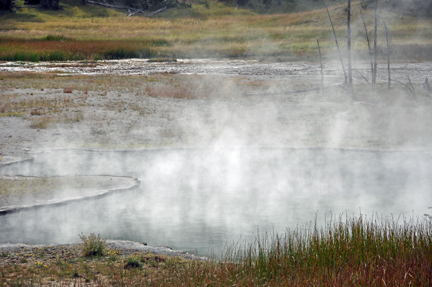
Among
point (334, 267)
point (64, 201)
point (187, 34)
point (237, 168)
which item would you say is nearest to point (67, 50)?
point (187, 34)

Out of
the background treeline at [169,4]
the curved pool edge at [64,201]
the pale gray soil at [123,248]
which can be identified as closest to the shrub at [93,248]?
the pale gray soil at [123,248]

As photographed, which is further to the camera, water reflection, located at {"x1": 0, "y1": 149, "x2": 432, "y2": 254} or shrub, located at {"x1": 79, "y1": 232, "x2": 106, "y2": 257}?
water reflection, located at {"x1": 0, "y1": 149, "x2": 432, "y2": 254}

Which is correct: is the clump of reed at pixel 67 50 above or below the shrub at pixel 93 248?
above

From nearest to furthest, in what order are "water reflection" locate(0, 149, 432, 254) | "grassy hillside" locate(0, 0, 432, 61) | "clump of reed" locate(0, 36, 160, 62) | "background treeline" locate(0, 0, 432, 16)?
"water reflection" locate(0, 149, 432, 254)
"clump of reed" locate(0, 36, 160, 62)
"grassy hillside" locate(0, 0, 432, 61)
"background treeline" locate(0, 0, 432, 16)

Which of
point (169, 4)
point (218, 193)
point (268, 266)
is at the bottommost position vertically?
point (218, 193)

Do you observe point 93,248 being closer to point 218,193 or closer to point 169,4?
point 218,193

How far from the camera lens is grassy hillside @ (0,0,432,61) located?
3972 cm

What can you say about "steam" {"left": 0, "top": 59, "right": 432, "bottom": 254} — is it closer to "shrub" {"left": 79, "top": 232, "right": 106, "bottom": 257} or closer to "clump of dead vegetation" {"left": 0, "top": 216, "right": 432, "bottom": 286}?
"shrub" {"left": 79, "top": 232, "right": 106, "bottom": 257}

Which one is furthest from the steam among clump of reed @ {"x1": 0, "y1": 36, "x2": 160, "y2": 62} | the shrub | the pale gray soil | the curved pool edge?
clump of reed @ {"x1": 0, "y1": 36, "x2": 160, "y2": 62}

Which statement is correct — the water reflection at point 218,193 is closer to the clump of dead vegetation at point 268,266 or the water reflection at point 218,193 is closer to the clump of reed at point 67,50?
the clump of dead vegetation at point 268,266

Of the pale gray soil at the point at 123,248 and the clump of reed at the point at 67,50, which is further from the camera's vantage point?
the clump of reed at the point at 67,50

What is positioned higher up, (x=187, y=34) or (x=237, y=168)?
(x=187, y=34)

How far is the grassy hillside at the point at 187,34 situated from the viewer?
39719 millimetres

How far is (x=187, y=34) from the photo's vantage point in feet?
181
